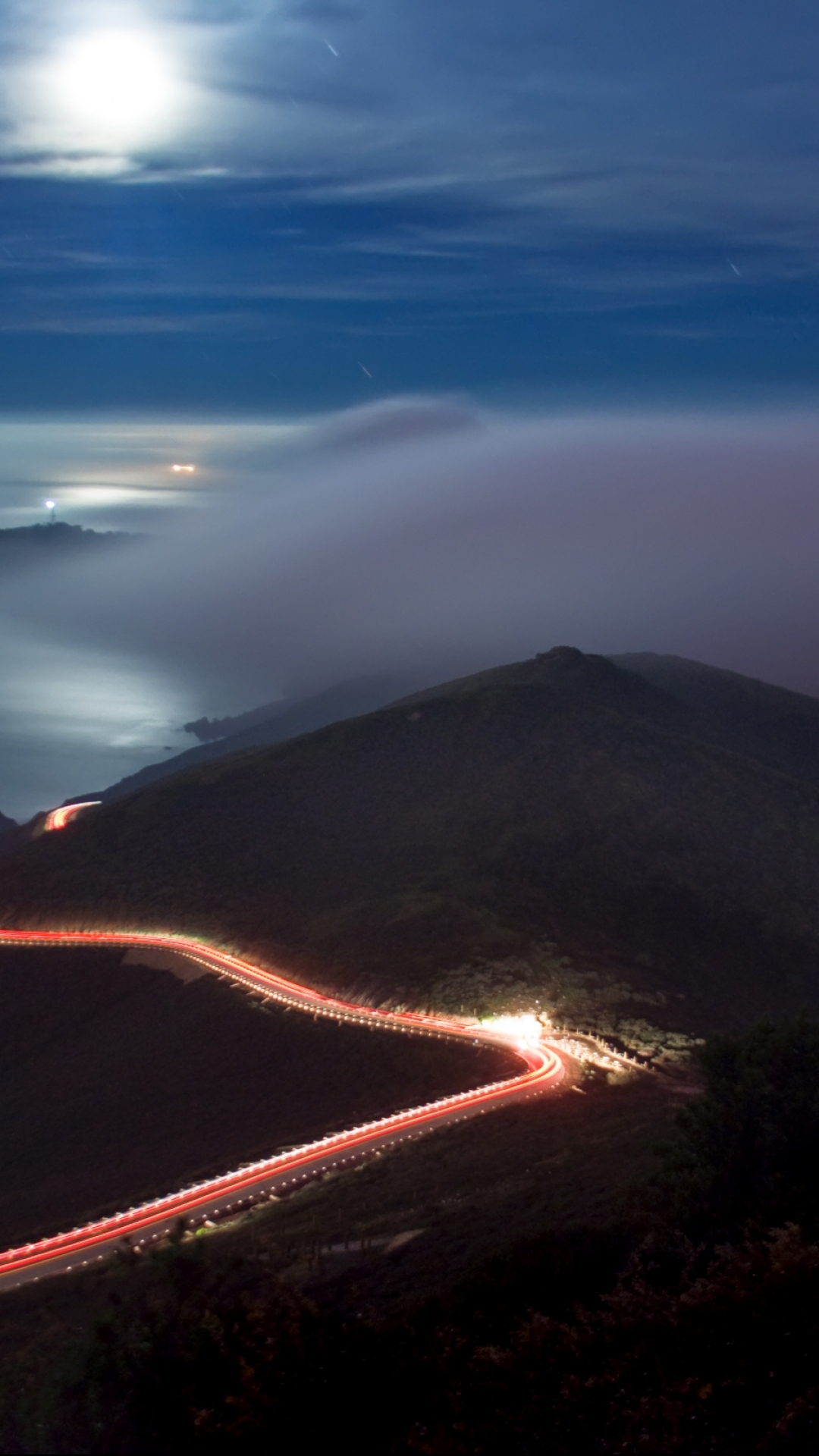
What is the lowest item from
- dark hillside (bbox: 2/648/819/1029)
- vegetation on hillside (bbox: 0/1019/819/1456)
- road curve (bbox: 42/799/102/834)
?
vegetation on hillside (bbox: 0/1019/819/1456)

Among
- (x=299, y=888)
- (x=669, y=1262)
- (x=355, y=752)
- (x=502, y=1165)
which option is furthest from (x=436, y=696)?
(x=669, y=1262)

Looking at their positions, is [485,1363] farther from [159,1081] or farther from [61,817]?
[61,817]

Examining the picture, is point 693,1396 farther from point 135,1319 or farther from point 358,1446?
point 135,1319

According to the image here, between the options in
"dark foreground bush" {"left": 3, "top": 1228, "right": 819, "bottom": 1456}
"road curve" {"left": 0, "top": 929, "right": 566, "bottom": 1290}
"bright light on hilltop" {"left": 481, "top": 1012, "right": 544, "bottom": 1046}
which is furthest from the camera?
"bright light on hilltop" {"left": 481, "top": 1012, "right": 544, "bottom": 1046}

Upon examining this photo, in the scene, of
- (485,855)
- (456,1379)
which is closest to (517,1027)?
(485,855)

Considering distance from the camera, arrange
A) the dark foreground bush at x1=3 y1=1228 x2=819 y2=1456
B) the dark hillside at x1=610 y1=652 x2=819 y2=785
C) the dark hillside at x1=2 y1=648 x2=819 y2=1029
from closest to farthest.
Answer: the dark foreground bush at x1=3 y1=1228 x2=819 y2=1456, the dark hillside at x1=2 y1=648 x2=819 y2=1029, the dark hillside at x1=610 y1=652 x2=819 y2=785

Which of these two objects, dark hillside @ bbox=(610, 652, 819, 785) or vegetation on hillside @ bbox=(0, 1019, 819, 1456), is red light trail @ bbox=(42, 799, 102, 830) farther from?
vegetation on hillside @ bbox=(0, 1019, 819, 1456)

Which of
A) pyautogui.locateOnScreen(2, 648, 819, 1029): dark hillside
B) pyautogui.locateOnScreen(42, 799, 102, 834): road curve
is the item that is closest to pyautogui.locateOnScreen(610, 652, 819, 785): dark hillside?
pyautogui.locateOnScreen(2, 648, 819, 1029): dark hillside
